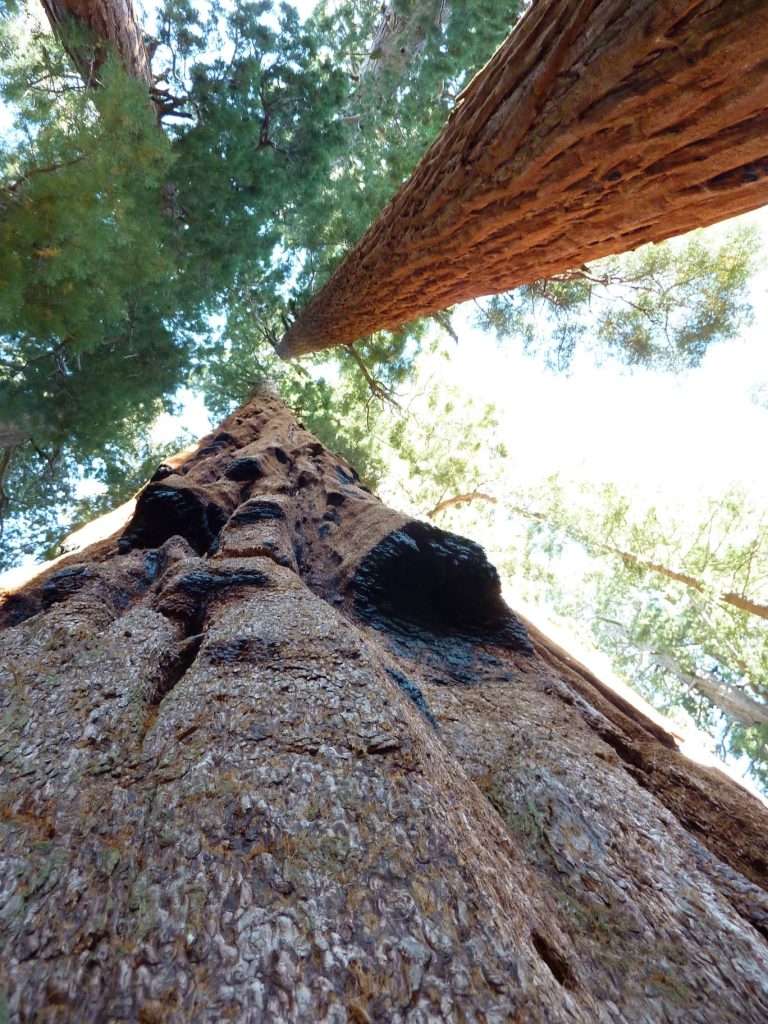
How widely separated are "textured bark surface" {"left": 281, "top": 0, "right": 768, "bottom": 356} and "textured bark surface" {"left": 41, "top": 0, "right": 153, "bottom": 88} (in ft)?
12.8

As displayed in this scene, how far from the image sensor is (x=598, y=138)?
185cm

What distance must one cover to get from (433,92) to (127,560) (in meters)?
8.45

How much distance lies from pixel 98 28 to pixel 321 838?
6.97 metres

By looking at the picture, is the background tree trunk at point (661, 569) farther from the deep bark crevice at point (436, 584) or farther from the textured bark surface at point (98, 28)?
the textured bark surface at point (98, 28)

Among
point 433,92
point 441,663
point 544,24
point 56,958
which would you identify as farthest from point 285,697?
point 433,92

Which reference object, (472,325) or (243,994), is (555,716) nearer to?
(243,994)

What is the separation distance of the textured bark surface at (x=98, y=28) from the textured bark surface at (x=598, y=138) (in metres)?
3.91

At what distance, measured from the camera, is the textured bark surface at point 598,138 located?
4.94 feet

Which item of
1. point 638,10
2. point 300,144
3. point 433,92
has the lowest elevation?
point 638,10

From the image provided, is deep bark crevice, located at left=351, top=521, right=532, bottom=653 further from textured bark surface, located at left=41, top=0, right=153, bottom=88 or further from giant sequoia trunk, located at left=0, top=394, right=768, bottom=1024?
textured bark surface, located at left=41, top=0, right=153, bottom=88

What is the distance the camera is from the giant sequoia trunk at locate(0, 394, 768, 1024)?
3.02ft

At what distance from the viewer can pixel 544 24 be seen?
192 centimetres

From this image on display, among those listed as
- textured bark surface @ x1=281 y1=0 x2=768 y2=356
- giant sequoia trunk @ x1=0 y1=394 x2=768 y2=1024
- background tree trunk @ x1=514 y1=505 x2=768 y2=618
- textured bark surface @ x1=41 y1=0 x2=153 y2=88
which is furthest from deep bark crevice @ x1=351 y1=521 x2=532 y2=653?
background tree trunk @ x1=514 y1=505 x2=768 y2=618

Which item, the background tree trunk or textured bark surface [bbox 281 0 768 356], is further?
the background tree trunk
